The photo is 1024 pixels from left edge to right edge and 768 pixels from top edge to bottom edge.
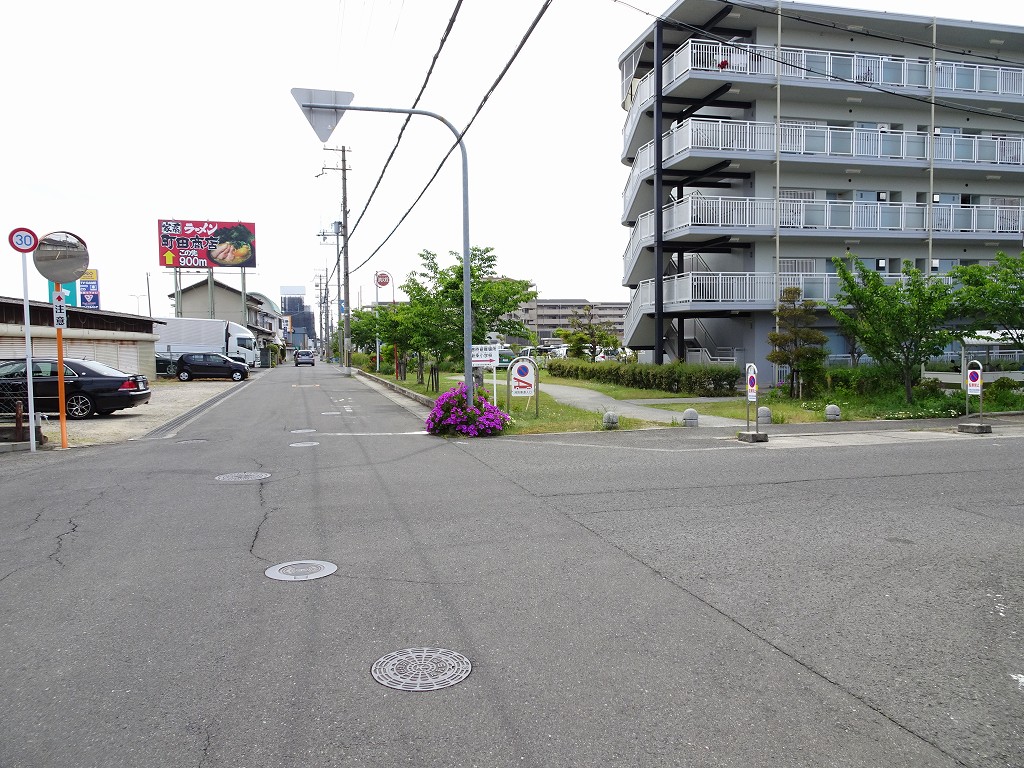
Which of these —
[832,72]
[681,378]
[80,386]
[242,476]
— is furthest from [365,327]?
[242,476]

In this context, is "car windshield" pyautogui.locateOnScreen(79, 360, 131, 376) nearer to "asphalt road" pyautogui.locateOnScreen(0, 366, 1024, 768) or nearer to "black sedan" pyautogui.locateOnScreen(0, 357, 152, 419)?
"black sedan" pyautogui.locateOnScreen(0, 357, 152, 419)

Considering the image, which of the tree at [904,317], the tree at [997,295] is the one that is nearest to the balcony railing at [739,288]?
the tree at [997,295]

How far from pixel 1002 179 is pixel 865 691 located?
32676mm

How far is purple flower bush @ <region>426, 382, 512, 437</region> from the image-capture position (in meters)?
14.5

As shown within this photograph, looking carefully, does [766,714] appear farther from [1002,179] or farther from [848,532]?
[1002,179]

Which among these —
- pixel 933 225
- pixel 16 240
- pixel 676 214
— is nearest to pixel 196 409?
pixel 16 240

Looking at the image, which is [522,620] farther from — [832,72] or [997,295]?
[832,72]

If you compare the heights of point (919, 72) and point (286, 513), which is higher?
point (919, 72)

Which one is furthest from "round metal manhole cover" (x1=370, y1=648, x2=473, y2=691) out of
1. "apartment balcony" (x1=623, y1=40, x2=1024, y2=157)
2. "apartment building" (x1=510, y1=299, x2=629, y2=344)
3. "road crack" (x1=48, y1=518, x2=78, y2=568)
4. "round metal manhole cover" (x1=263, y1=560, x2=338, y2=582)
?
"apartment building" (x1=510, y1=299, x2=629, y2=344)

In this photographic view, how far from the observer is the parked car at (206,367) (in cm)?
3819

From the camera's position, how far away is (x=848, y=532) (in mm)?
6727

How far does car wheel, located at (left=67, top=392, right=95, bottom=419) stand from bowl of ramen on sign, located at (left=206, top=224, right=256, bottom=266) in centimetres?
4999

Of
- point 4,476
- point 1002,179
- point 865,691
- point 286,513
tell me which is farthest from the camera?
point 1002,179

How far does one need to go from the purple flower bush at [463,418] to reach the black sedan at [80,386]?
324 inches
